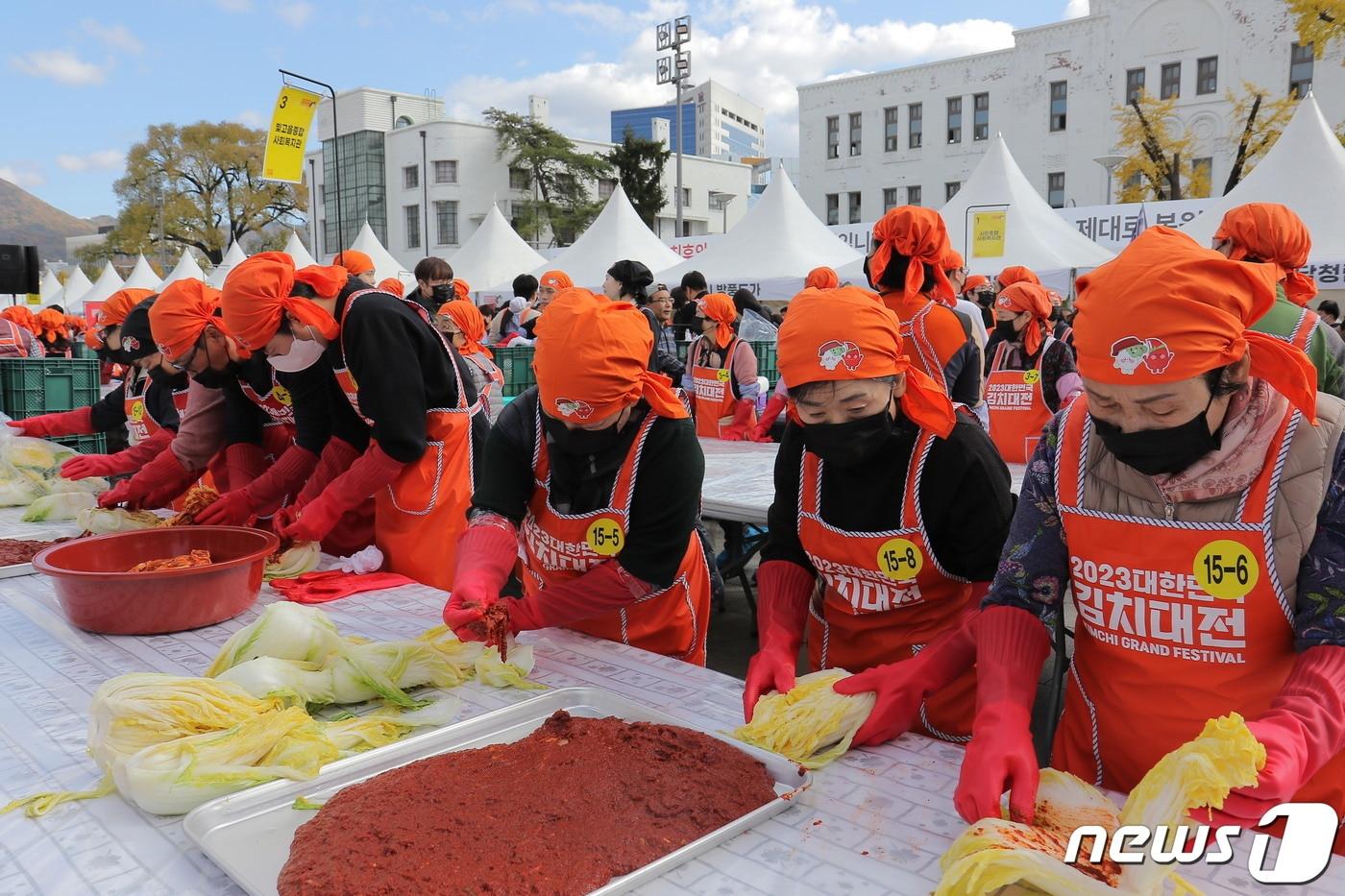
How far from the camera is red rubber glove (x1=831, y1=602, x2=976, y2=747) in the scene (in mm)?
1742

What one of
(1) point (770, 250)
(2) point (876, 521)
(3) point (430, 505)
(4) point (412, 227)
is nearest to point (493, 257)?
(1) point (770, 250)

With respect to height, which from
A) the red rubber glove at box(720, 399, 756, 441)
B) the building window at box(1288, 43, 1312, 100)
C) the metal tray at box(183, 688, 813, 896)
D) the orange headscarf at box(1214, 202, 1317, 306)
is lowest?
the metal tray at box(183, 688, 813, 896)

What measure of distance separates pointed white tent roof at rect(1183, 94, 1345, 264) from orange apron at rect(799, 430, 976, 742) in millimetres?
10543

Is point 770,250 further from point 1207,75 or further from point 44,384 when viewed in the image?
point 1207,75

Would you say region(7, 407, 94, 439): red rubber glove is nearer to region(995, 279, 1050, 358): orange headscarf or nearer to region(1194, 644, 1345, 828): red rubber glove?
region(995, 279, 1050, 358): orange headscarf

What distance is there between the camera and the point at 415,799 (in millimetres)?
1483

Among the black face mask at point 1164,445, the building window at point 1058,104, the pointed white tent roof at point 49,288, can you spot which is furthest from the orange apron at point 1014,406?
the pointed white tent roof at point 49,288

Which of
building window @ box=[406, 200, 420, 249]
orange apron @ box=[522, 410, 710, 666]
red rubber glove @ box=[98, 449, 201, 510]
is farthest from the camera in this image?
building window @ box=[406, 200, 420, 249]

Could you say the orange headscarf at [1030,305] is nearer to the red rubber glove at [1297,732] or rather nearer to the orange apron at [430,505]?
the orange apron at [430,505]

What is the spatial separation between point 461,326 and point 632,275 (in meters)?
1.40

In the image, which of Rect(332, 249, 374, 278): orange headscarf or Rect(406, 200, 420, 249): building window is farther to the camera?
Rect(406, 200, 420, 249): building window

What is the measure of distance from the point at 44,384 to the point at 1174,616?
761 centimetres

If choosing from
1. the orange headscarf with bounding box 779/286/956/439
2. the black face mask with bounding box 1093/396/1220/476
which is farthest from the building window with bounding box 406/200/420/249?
the black face mask with bounding box 1093/396/1220/476

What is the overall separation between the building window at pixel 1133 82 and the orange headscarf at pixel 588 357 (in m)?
33.5
